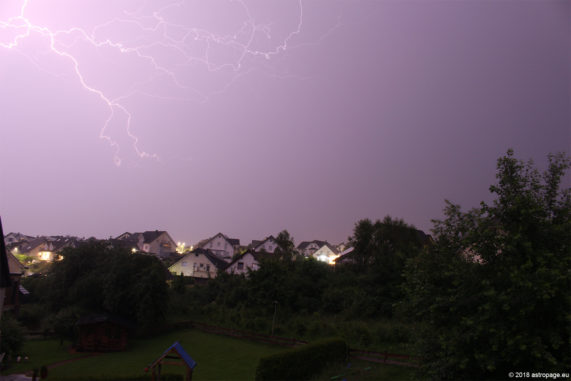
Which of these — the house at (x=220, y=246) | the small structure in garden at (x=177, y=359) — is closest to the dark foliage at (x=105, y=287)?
the small structure in garden at (x=177, y=359)

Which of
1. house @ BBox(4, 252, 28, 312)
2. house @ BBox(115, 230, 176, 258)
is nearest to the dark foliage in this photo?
house @ BBox(4, 252, 28, 312)

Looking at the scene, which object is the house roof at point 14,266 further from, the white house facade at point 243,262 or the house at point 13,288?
the white house facade at point 243,262

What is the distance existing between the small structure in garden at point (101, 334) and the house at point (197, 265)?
85.7ft

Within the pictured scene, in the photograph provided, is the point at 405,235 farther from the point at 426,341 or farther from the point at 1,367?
the point at 1,367

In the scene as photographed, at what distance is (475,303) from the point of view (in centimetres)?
993

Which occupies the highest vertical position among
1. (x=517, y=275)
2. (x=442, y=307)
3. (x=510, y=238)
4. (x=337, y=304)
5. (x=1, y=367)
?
(x=510, y=238)

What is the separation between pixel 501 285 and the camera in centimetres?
952

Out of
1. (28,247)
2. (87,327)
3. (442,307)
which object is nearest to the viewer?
(442,307)

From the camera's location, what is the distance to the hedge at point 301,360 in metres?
16.5

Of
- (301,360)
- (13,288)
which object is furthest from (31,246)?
(301,360)

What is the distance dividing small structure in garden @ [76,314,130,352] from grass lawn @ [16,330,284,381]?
110 centimetres

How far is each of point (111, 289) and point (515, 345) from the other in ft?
104

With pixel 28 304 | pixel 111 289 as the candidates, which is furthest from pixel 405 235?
pixel 28 304

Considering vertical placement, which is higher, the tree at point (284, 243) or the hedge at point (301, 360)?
the tree at point (284, 243)
